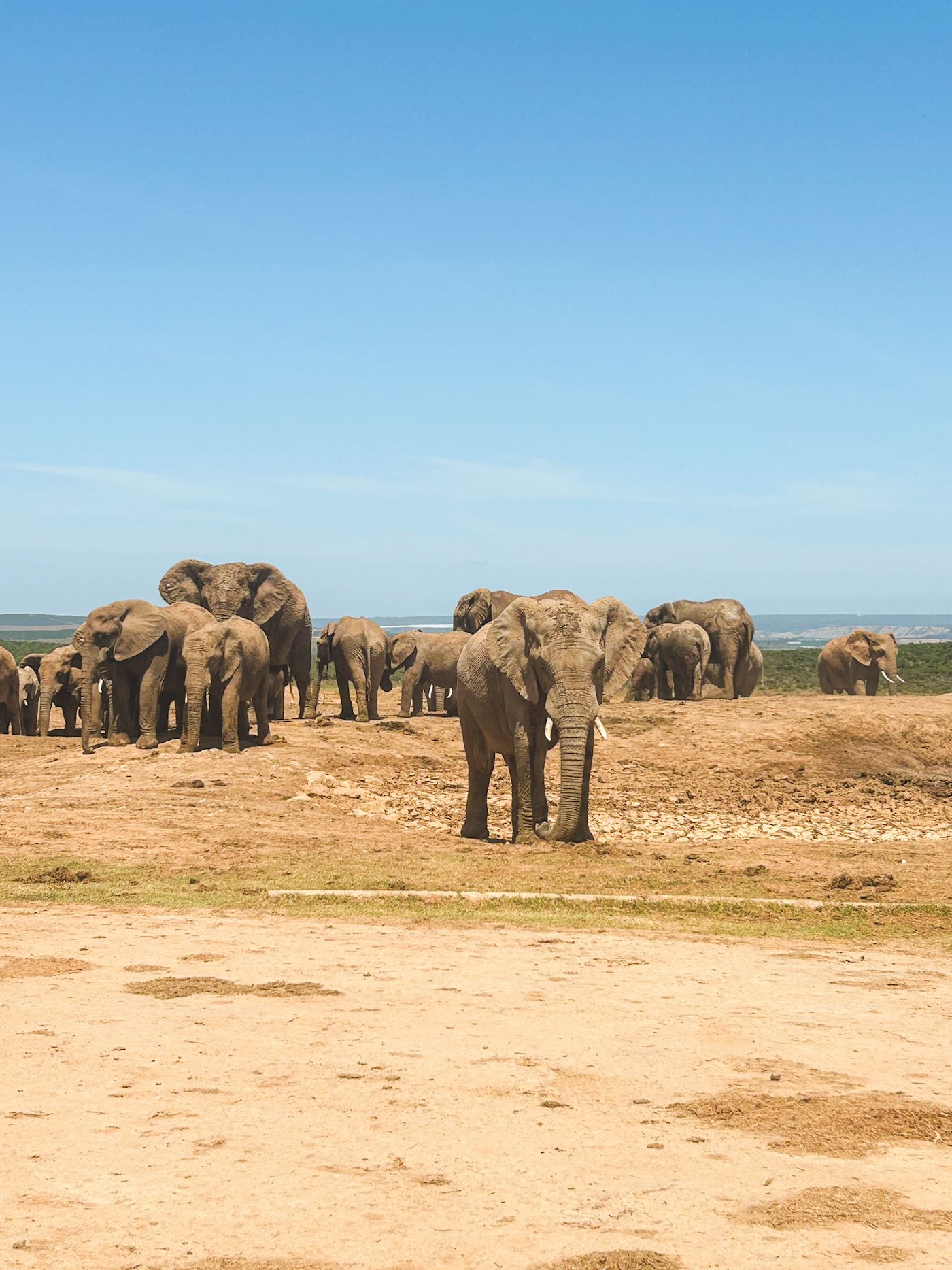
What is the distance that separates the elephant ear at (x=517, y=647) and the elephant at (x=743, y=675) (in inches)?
815

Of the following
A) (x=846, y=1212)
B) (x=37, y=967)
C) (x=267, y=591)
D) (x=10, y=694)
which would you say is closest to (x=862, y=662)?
(x=267, y=591)

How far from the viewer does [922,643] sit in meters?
73.8

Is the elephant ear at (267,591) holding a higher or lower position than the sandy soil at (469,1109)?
higher

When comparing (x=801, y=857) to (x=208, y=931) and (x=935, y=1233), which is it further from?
(x=935, y=1233)

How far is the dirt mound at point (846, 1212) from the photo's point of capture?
17.3 feet

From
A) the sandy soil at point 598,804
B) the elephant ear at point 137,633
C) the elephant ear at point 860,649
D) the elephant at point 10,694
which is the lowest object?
the sandy soil at point 598,804

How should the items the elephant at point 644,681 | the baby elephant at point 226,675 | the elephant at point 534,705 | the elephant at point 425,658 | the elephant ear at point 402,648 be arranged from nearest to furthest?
the elephant at point 534,705 < the baby elephant at point 226,675 < the elephant at point 425,658 < the elephant ear at point 402,648 < the elephant at point 644,681

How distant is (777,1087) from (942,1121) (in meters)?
0.86

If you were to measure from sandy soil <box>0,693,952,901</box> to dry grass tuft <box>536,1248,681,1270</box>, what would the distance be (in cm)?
865

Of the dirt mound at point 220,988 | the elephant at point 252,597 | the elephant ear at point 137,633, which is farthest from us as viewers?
the elephant at point 252,597

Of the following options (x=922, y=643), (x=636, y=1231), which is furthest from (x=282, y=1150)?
(x=922, y=643)

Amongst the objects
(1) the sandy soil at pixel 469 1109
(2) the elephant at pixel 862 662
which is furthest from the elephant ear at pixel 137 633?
(2) the elephant at pixel 862 662

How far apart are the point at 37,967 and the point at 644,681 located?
29537 mm

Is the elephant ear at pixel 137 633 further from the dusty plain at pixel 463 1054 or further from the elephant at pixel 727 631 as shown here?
the elephant at pixel 727 631
